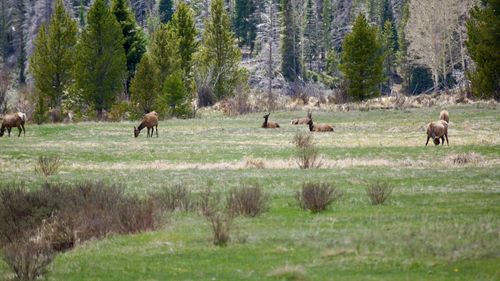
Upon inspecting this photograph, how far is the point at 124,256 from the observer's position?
521 inches

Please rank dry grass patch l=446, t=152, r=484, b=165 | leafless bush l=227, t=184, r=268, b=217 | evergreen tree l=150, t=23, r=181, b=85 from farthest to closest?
evergreen tree l=150, t=23, r=181, b=85
dry grass patch l=446, t=152, r=484, b=165
leafless bush l=227, t=184, r=268, b=217

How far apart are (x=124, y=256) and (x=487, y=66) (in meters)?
45.1

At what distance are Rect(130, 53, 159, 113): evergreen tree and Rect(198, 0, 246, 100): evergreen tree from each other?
1499 centimetres

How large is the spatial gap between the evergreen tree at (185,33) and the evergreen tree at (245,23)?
6655cm

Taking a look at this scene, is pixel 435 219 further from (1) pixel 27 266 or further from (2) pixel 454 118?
(2) pixel 454 118

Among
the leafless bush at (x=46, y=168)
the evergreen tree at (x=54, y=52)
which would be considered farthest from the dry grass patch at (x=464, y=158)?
the evergreen tree at (x=54, y=52)

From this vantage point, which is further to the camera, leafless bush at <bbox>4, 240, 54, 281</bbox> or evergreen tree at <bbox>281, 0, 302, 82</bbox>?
evergreen tree at <bbox>281, 0, 302, 82</bbox>

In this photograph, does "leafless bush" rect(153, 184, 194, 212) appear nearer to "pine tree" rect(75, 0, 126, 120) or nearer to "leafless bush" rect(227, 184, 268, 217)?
"leafless bush" rect(227, 184, 268, 217)

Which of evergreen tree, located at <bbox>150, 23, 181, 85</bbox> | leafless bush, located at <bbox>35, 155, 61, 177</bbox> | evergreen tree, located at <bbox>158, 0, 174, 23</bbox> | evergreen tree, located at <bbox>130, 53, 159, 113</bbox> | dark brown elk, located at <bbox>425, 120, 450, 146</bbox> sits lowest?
leafless bush, located at <bbox>35, 155, 61, 177</bbox>

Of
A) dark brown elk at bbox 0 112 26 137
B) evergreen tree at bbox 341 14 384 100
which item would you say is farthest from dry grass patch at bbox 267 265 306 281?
evergreen tree at bbox 341 14 384 100

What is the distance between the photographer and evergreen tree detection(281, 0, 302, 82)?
11862 cm

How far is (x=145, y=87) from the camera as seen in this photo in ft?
201

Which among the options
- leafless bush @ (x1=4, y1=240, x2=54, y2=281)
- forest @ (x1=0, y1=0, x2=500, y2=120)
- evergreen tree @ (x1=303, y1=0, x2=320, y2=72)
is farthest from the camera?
evergreen tree @ (x1=303, y1=0, x2=320, y2=72)

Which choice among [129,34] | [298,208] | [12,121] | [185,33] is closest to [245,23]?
[185,33]
